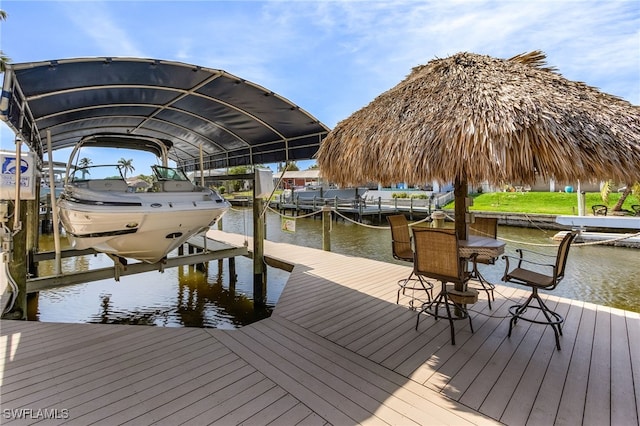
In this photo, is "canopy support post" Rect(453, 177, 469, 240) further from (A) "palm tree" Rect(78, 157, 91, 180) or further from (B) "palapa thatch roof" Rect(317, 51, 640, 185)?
(A) "palm tree" Rect(78, 157, 91, 180)

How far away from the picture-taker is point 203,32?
5.90 m

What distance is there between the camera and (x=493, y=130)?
2.48m

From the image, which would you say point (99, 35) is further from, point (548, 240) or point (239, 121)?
point (548, 240)

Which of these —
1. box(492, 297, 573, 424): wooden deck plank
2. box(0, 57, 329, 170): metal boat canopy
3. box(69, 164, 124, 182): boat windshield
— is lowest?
box(492, 297, 573, 424): wooden deck plank

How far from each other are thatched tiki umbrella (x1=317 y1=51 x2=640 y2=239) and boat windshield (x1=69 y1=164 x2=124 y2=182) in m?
3.71

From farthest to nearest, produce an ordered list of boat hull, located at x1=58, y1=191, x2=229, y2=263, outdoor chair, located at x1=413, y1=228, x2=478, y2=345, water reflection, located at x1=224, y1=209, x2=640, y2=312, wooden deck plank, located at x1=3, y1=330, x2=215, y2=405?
water reflection, located at x1=224, y1=209, x2=640, y2=312 < boat hull, located at x1=58, y1=191, x2=229, y2=263 < outdoor chair, located at x1=413, y1=228, x2=478, y2=345 < wooden deck plank, located at x1=3, y1=330, x2=215, y2=405

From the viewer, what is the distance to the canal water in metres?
5.35

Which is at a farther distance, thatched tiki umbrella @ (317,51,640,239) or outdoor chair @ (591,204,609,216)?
outdoor chair @ (591,204,609,216)

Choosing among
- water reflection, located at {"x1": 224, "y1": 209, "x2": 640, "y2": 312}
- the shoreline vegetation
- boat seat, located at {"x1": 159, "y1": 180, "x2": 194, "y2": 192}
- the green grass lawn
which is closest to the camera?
boat seat, located at {"x1": 159, "y1": 180, "x2": 194, "y2": 192}

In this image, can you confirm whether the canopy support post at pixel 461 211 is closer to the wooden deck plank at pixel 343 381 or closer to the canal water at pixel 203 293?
the canal water at pixel 203 293

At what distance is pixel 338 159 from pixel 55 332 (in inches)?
142

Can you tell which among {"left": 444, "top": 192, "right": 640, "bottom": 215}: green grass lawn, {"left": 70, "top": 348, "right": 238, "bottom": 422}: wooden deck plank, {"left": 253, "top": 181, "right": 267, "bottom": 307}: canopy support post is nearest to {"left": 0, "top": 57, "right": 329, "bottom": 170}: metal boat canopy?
{"left": 253, "top": 181, "right": 267, "bottom": 307}: canopy support post

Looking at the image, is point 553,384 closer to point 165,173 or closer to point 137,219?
point 137,219

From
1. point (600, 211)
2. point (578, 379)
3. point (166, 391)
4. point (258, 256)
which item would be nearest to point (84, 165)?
point (258, 256)
